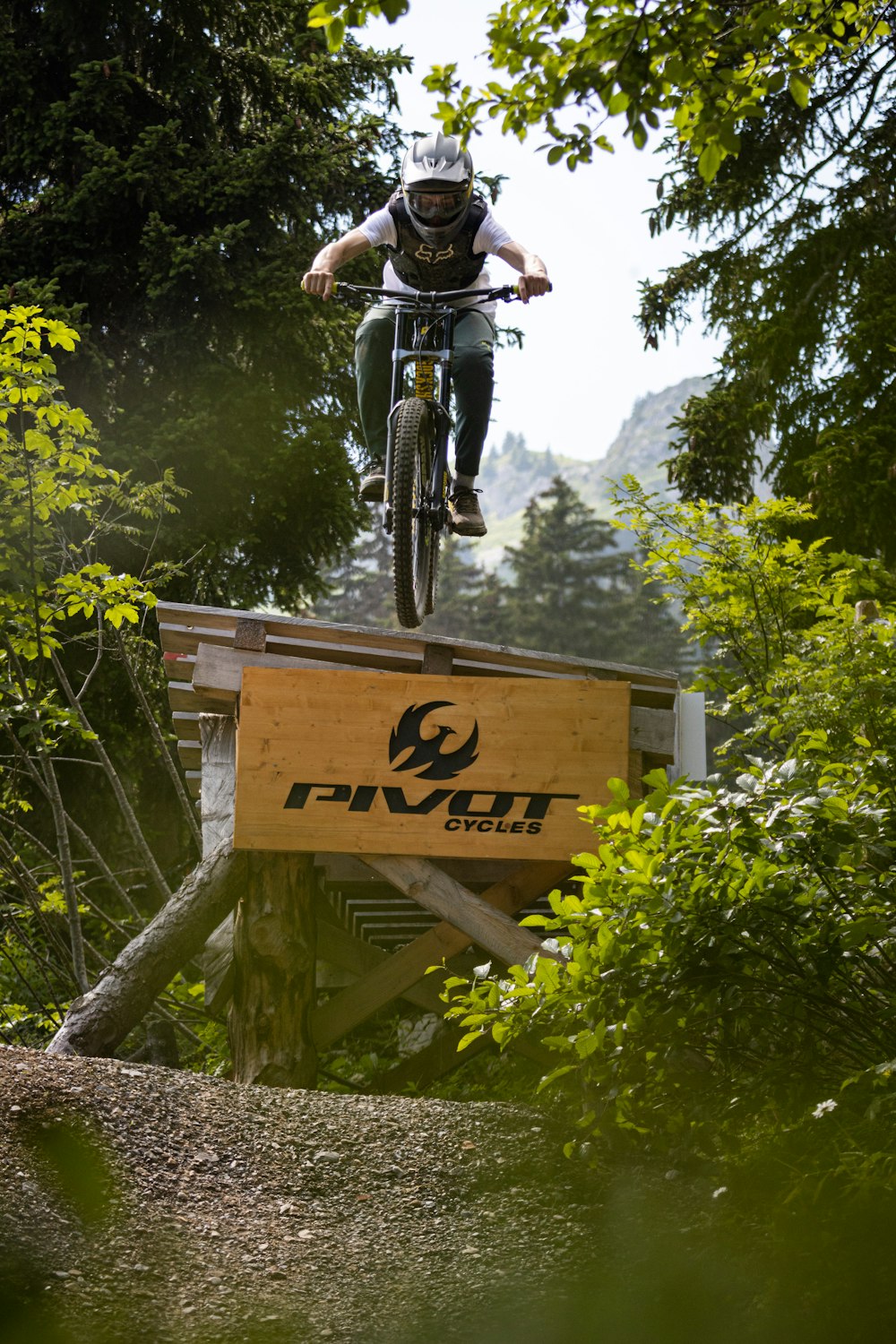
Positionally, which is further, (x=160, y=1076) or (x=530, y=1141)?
(x=160, y=1076)

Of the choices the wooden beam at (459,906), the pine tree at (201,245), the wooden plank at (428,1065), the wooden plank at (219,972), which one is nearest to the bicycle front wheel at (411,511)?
the wooden beam at (459,906)

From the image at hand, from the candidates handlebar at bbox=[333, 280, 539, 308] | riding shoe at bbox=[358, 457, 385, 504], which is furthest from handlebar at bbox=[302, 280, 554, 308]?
riding shoe at bbox=[358, 457, 385, 504]

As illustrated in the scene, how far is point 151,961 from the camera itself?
21.8 feet

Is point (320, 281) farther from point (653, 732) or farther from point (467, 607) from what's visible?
point (467, 607)

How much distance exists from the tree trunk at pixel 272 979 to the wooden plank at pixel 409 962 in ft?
0.86

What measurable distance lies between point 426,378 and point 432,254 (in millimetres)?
596

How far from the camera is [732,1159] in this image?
427 centimetres

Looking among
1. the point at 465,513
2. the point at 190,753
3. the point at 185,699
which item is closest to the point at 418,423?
the point at 465,513

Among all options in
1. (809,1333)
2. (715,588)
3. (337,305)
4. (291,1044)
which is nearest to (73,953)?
(291,1044)

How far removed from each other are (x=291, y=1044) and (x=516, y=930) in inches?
55.8

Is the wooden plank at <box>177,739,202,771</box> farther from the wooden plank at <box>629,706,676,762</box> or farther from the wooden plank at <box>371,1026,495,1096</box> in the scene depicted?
the wooden plank at <box>629,706,676,762</box>

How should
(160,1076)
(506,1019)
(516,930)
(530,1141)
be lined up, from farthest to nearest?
(516,930) → (160,1076) → (530,1141) → (506,1019)

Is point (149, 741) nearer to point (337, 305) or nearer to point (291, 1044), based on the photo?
point (337, 305)

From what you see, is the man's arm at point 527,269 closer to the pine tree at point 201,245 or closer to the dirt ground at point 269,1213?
the dirt ground at point 269,1213
